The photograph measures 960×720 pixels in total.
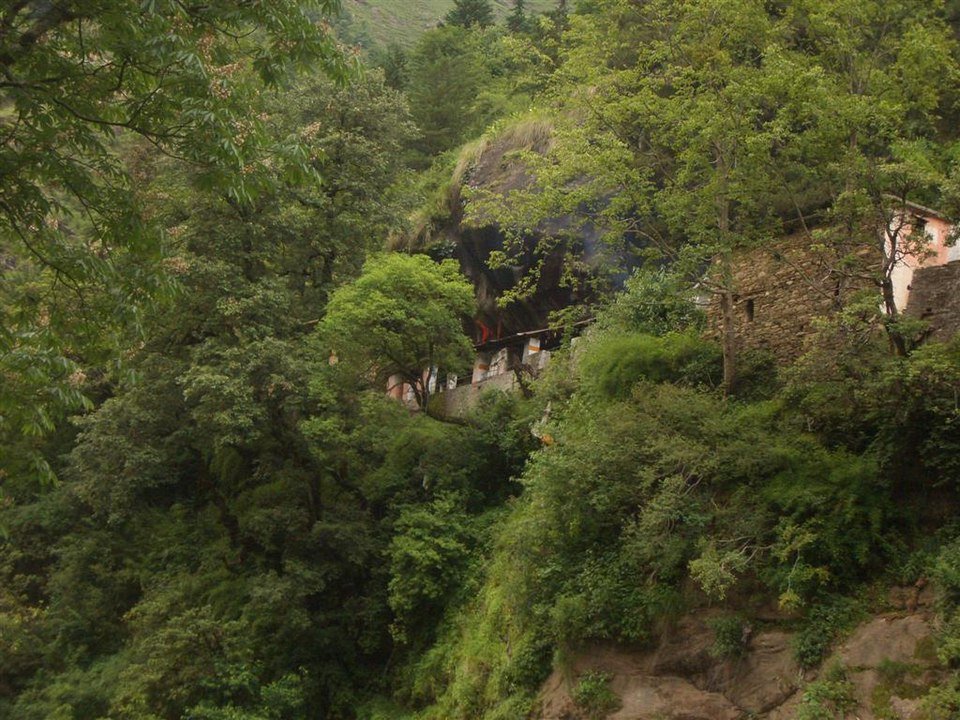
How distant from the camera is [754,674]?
38.8ft

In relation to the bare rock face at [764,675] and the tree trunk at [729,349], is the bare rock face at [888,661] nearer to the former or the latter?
the bare rock face at [764,675]

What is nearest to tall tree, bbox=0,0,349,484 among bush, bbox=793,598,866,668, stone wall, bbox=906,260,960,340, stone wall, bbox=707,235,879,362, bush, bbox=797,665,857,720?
bush, bbox=797,665,857,720

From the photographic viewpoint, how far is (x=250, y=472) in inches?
950

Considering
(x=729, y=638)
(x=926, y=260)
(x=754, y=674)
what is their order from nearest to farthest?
(x=754, y=674) → (x=729, y=638) → (x=926, y=260)

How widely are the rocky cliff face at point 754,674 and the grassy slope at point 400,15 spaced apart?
Result: 66.7m

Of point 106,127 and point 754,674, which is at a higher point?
point 106,127

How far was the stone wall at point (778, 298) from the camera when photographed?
16.3 m

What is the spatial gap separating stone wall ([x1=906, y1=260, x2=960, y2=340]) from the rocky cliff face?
4.33 metres

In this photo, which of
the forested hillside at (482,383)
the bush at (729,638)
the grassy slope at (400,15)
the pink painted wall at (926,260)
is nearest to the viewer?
the forested hillside at (482,383)

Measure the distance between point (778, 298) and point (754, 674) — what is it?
7.44 m

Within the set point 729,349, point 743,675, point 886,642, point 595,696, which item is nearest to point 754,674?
point 743,675

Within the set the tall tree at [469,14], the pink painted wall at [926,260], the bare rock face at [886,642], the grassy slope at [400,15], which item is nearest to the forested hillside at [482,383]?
the bare rock face at [886,642]

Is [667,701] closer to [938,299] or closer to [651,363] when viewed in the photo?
[651,363]

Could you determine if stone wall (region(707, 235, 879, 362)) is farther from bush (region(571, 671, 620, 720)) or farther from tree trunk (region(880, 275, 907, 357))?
bush (region(571, 671, 620, 720))
